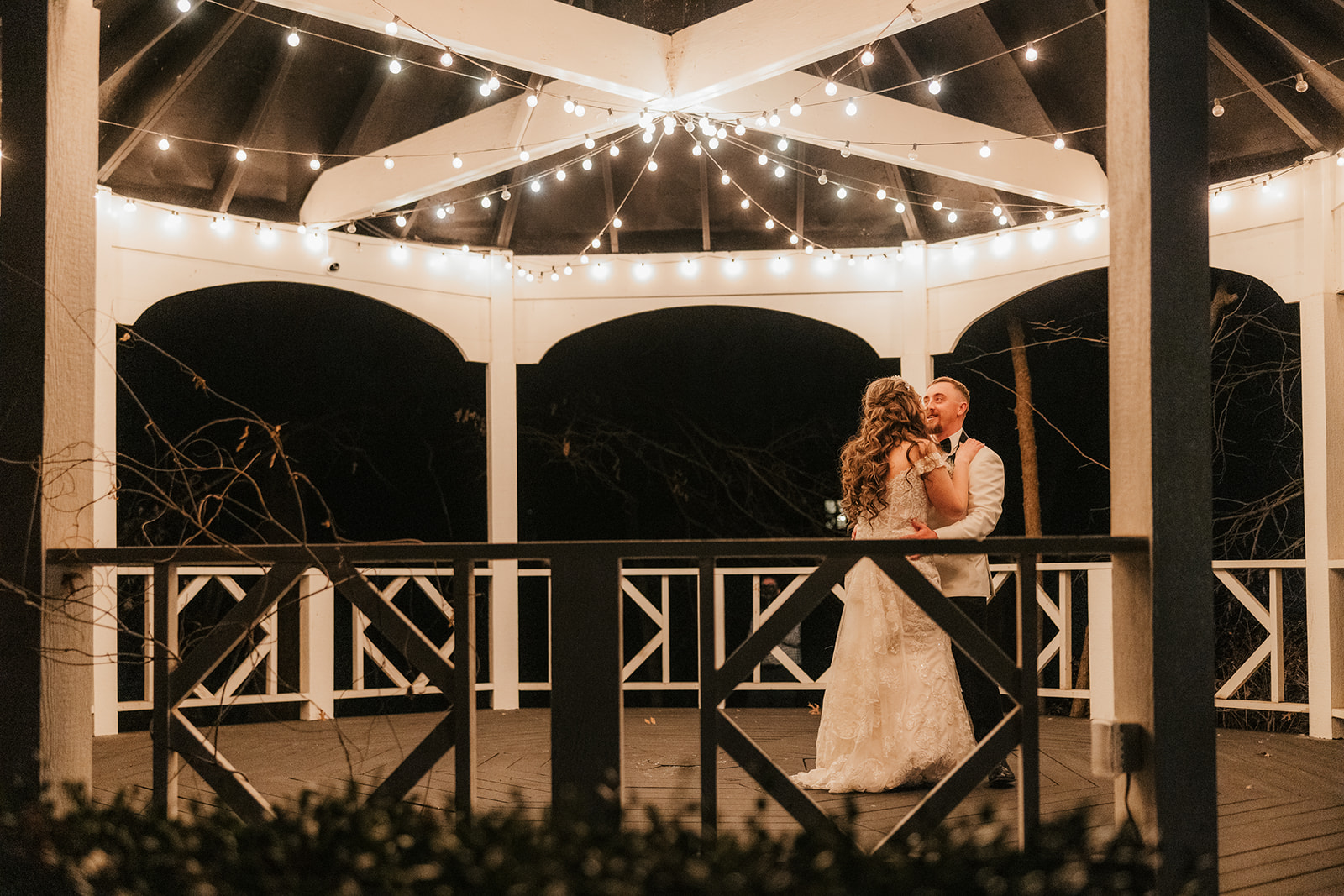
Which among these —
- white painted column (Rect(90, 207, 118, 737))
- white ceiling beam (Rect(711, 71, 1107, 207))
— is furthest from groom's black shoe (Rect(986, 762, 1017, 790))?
white painted column (Rect(90, 207, 118, 737))

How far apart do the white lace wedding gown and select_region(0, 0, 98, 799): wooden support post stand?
8.44 ft

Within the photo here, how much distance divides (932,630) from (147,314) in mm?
7853

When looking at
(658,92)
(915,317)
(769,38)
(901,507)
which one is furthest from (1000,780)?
(915,317)

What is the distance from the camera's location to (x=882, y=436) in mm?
4367

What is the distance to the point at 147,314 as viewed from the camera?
959 cm

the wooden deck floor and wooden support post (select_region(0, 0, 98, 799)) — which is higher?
wooden support post (select_region(0, 0, 98, 799))

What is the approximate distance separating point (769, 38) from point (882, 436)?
66.9 inches

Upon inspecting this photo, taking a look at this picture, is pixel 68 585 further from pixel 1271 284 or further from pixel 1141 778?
pixel 1271 284

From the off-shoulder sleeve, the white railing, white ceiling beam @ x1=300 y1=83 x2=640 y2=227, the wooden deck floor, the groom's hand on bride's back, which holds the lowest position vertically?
the wooden deck floor

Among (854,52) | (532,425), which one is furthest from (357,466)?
(854,52)

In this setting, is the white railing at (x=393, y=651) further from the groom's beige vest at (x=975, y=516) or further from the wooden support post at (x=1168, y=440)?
the wooden support post at (x=1168, y=440)

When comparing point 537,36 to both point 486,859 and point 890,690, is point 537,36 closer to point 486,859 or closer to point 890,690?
point 890,690

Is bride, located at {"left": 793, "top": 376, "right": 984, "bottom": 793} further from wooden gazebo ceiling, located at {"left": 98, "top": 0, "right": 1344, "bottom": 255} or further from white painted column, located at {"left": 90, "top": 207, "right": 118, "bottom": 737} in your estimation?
white painted column, located at {"left": 90, "top": 207, "right": 118, "bottom": 737}

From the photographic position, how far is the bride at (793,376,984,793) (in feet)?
13.8
